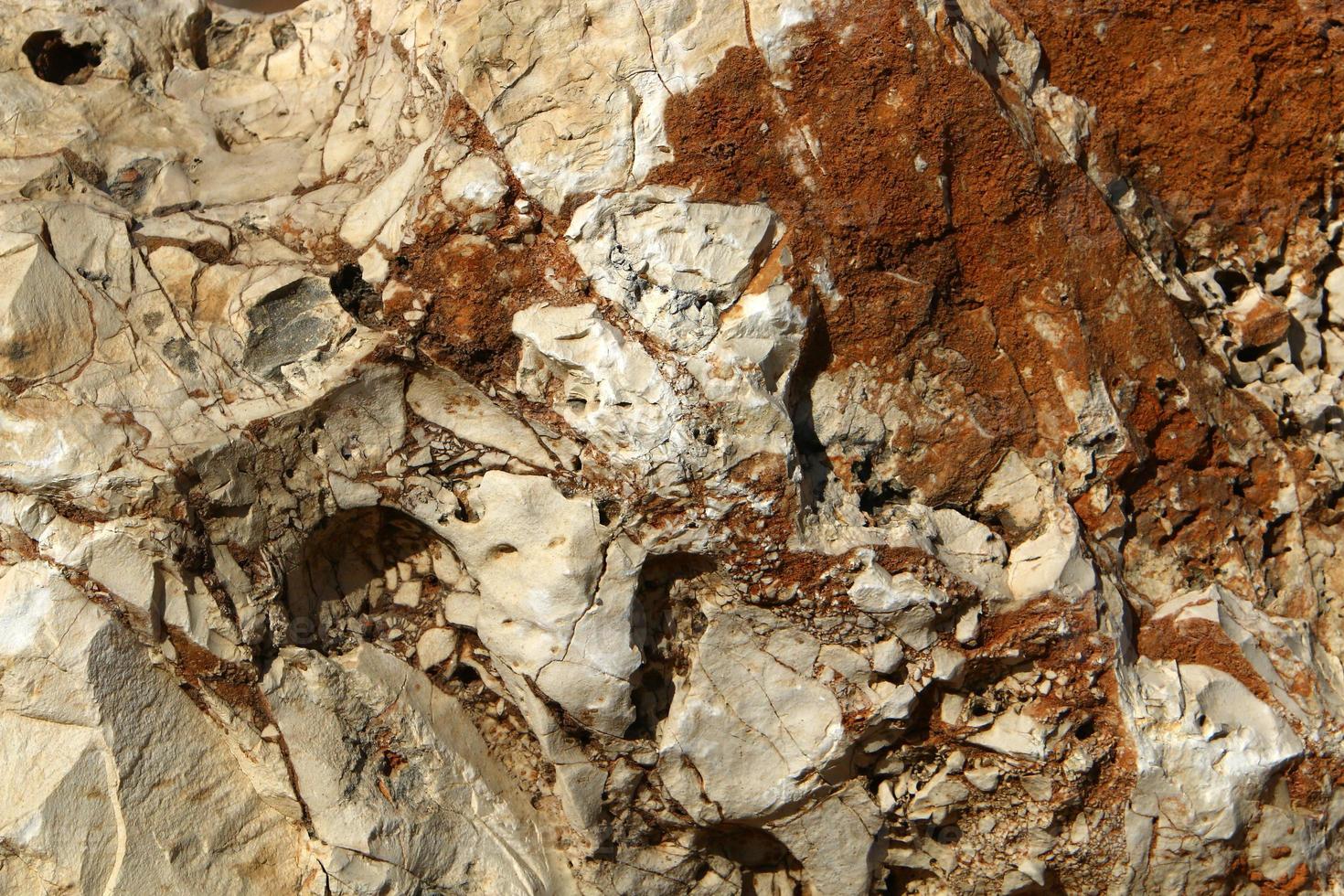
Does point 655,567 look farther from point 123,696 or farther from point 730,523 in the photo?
point 123,696

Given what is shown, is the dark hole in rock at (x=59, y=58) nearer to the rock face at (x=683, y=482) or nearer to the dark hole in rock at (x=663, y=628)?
the rock face at (x=683, y=482)

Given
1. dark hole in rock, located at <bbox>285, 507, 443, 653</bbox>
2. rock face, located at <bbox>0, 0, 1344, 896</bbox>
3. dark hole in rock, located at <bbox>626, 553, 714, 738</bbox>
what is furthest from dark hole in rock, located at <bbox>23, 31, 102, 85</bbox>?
dark hole in rock, located at <bbox>626, 553, 714, 738</bbox>

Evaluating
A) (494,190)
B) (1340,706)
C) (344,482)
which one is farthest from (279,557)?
(1340,706)

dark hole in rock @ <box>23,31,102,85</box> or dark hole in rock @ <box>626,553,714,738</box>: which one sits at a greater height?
dark hole in rock @ <box>23,31,102,85</box>

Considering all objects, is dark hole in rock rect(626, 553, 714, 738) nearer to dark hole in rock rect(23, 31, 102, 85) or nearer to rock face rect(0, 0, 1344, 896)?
rock face rect(0, 0, 1344, 896)

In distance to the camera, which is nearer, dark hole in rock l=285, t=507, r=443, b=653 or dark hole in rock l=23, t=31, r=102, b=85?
dark hole in rock l=285, t=507, r=443, b=653

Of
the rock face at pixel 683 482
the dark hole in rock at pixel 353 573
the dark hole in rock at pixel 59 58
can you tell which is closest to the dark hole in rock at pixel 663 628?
the rock face at pixel 683 482
